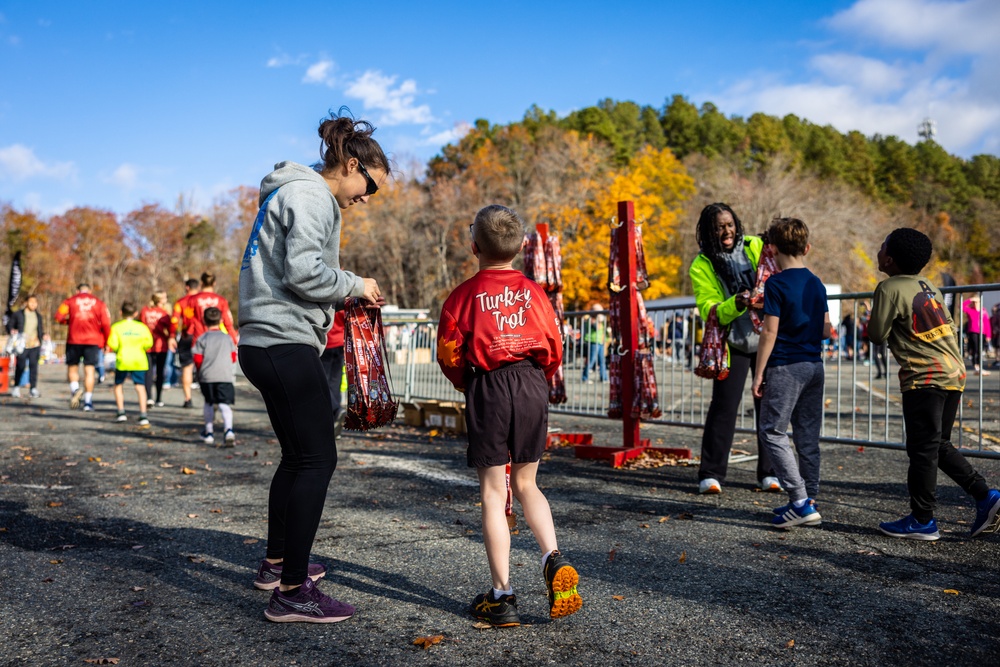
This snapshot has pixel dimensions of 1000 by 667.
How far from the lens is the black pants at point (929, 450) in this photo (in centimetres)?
460

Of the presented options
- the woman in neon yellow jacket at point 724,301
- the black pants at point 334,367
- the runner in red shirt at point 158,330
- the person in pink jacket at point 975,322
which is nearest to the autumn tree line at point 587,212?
the runner in red shirt at point 158,330

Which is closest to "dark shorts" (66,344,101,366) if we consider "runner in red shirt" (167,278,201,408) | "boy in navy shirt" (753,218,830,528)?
"runner in red shirt" (167,278,201,408)

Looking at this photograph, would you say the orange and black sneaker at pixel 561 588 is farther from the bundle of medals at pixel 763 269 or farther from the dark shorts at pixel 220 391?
the dark shorts at pixel 220 391

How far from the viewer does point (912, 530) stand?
15.4 feet

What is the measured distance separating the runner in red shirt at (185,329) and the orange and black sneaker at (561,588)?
971 cm

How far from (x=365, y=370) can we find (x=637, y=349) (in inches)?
158

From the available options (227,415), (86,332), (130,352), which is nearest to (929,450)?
(227,415)

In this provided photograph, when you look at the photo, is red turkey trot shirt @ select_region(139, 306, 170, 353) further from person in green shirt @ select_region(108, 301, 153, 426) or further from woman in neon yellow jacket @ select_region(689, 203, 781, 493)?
woman in neon yellow jacket @ select_region(689, 203, 781, 493)

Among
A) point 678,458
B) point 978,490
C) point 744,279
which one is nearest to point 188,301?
point 678,458

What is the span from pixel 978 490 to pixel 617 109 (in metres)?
88.4

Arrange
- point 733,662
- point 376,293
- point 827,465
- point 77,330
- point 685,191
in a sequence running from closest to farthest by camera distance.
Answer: point 733,662 < point 376,293 < point 827,465 < point 77,330 < point 685,191

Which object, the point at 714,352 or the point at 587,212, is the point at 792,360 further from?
the point at 587,212

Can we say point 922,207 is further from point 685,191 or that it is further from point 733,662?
point 733,662

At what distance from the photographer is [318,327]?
3.49m
